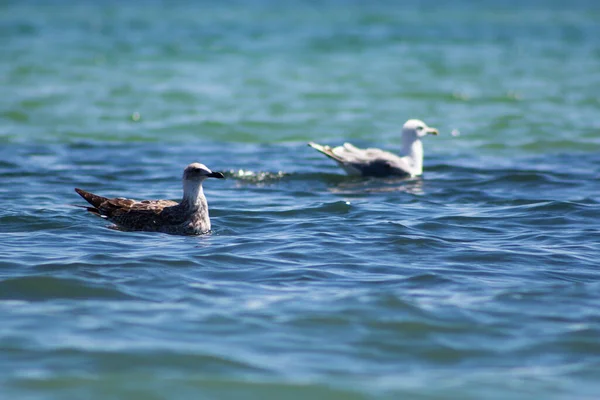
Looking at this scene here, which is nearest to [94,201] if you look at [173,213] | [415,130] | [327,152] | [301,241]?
[173,213]

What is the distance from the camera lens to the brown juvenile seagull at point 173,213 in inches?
388

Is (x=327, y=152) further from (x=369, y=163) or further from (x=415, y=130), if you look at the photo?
(x=415, y=130)

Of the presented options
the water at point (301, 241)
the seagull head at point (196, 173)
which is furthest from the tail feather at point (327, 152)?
the seagull head at point (196, 173)

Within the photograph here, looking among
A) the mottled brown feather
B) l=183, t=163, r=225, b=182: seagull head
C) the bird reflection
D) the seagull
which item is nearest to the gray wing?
the seagull

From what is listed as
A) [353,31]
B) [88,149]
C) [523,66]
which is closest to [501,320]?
[88,149]

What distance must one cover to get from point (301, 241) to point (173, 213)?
4.55 ft

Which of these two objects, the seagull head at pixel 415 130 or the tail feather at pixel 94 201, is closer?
the tail feather at pixel 94 201

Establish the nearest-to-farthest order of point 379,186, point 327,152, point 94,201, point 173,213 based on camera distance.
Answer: point 173,213, point 94,201, point 379,186, point 327,152

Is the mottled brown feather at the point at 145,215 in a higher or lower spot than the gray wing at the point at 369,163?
lower

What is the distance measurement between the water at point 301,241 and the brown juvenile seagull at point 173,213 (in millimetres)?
203

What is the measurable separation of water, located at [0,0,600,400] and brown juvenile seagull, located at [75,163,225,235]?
20cm

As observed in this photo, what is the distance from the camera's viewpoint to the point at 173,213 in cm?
993

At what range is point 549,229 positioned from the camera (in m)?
10.1

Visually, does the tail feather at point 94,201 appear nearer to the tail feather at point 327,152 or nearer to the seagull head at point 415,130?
the tail feather at point 327,152
